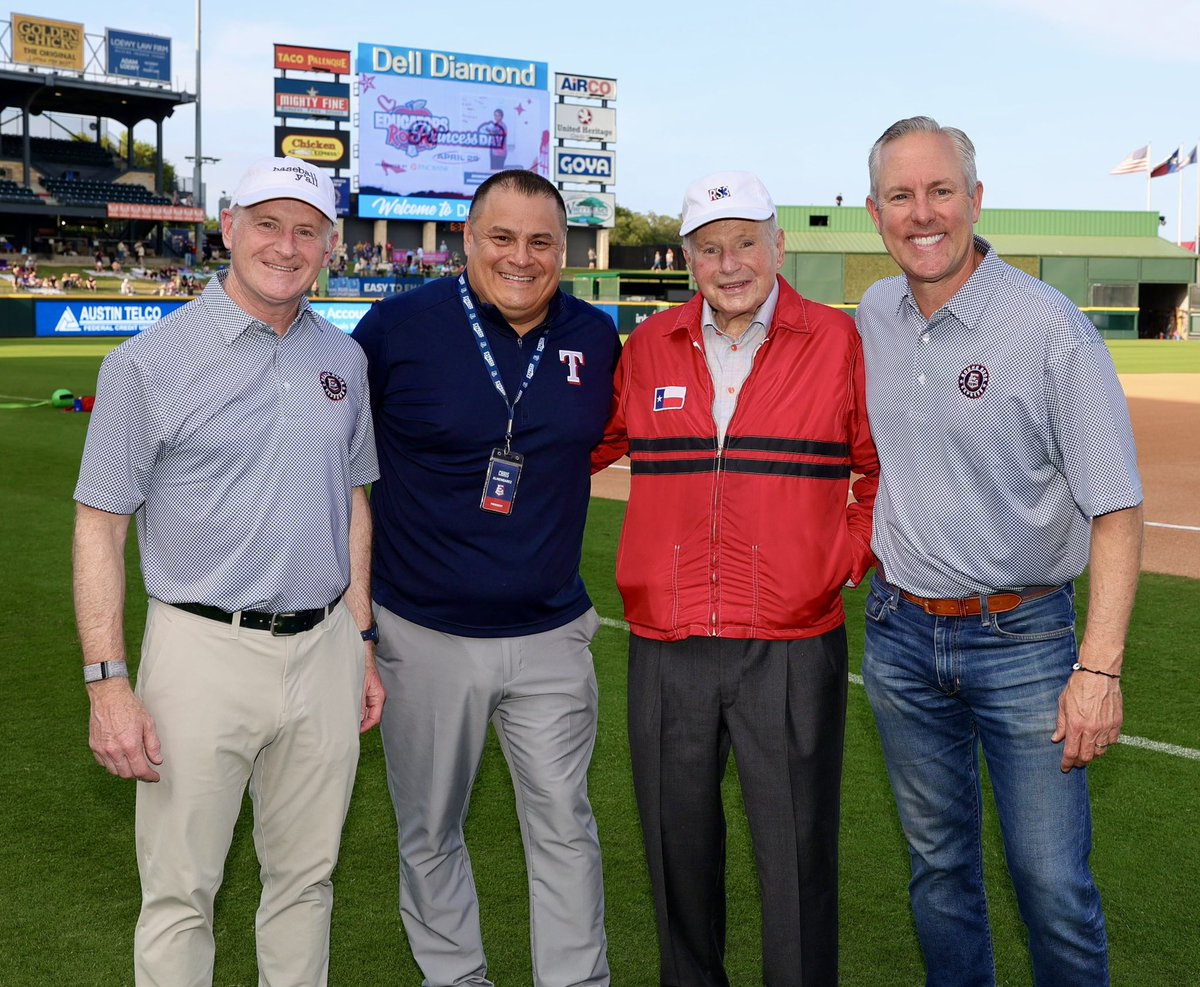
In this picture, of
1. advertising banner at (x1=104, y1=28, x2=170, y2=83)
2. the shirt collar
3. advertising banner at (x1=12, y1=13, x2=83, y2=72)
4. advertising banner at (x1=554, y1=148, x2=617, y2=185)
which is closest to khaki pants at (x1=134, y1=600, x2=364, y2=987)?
the shirt collar

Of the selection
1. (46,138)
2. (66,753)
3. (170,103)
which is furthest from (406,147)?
(66,753)

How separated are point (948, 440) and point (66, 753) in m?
4.40

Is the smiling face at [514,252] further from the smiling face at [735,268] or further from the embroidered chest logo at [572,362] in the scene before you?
the smiling face at [735,268]

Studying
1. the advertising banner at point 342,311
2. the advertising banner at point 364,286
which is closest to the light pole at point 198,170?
the advertising banner at point 364,286

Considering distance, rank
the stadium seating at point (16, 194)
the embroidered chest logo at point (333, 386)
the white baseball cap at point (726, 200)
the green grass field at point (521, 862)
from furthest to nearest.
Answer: the stadium seating at point (16, 194), the green grass field at point (521, 862), the white baseball cap at point (726, 200), the embroidered chest logo at point (333, 386)

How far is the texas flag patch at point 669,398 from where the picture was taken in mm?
3506

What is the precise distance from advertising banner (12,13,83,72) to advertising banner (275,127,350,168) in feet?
36.4

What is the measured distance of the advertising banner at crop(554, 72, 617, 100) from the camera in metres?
76.6

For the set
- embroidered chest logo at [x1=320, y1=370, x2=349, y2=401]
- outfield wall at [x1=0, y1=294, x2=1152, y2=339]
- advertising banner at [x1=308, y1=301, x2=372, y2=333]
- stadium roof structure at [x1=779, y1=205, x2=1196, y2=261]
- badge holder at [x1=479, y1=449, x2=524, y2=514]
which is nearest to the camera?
embroidered chest logo at [x1=320, y1=370, x2=349, y2=401]

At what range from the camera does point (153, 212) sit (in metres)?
64.8

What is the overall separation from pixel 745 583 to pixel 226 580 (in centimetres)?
134

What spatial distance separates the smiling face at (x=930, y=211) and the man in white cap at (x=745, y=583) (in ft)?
1.08

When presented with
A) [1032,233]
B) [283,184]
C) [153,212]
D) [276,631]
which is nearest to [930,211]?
[283,184]

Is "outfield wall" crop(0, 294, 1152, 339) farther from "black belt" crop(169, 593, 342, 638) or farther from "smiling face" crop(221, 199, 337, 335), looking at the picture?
"black belt" crop(169, 593, 342, 638)
